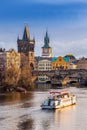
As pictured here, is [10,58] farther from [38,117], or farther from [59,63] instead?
[38,117]

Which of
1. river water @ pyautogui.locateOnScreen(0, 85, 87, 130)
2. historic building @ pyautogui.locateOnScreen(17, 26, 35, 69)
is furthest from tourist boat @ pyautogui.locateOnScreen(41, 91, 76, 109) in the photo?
historic building @ pyautogui.locateOnScreen(17, 26, 35, 69)

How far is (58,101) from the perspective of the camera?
2299 inches

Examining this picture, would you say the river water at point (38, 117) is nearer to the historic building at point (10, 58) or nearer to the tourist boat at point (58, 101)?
the tourist boat at point (58, 101)

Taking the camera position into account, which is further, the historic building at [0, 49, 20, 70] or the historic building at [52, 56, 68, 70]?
the historic building at [52, 56, 68, 70]

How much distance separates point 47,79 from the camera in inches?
5458

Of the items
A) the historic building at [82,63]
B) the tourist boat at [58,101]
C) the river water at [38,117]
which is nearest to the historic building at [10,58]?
the tourist boat at [58,101]

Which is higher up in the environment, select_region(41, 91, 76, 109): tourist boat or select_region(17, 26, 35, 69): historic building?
select_region(17, 26, 35, 69): historic building

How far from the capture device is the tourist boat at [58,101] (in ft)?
187

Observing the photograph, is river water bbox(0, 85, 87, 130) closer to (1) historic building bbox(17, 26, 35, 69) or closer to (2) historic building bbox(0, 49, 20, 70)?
(2) historic building bbox(0, 49, 20, 70)

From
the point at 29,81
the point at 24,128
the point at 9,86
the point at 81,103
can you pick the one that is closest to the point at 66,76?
the point at 29,81

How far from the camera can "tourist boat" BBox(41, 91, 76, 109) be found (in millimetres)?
57125

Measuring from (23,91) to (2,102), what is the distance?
19.9 m

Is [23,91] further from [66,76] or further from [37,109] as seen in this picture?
[66,76]

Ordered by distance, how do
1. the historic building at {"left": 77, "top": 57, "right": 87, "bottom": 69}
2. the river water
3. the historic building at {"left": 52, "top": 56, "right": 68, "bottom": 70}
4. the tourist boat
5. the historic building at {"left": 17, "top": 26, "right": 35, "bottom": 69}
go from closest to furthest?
the river water, the tourist boat, the historic building at {"left": 17, "top": 26, "right": 35, "bottom": 69}, the historic building at {"left": 52, "top": 56, "right": 68, "bottom": 70}, the historic building at {"left": 77, "top": 57, "right": 87, "bottom": 69}
